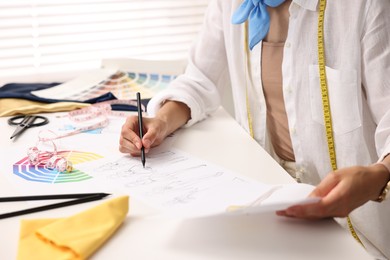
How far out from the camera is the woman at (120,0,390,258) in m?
0.92

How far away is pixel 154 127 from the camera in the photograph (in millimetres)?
970

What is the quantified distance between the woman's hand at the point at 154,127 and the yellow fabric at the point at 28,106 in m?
0.31

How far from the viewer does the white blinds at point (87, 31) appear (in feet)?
5.77

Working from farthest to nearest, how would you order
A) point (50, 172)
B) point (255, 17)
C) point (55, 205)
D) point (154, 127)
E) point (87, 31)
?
point (87, 31), point (255, 17), point (154, 127), point (50, 172), point (55, 205)

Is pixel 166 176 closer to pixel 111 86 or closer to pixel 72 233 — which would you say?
pixel 72 233

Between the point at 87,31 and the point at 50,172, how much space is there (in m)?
1.11

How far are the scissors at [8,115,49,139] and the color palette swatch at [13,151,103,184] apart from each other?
0.21 m

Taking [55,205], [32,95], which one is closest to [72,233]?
[55,205]

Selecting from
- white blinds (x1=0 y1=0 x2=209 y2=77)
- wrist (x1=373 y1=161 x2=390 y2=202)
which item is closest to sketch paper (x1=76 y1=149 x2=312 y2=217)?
wrist (x1=373 y1=161 x2=390 y2=202)

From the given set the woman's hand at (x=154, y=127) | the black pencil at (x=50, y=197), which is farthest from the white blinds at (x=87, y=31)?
the black pencil at (x=50, y=197)

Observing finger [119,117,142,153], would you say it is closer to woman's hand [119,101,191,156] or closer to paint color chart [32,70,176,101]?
woman's hand [119,101,191,156]

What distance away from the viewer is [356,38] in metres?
0.93

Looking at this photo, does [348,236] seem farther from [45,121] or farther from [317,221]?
[45,121]

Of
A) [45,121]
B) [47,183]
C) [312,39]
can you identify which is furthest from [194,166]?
[45,121]
